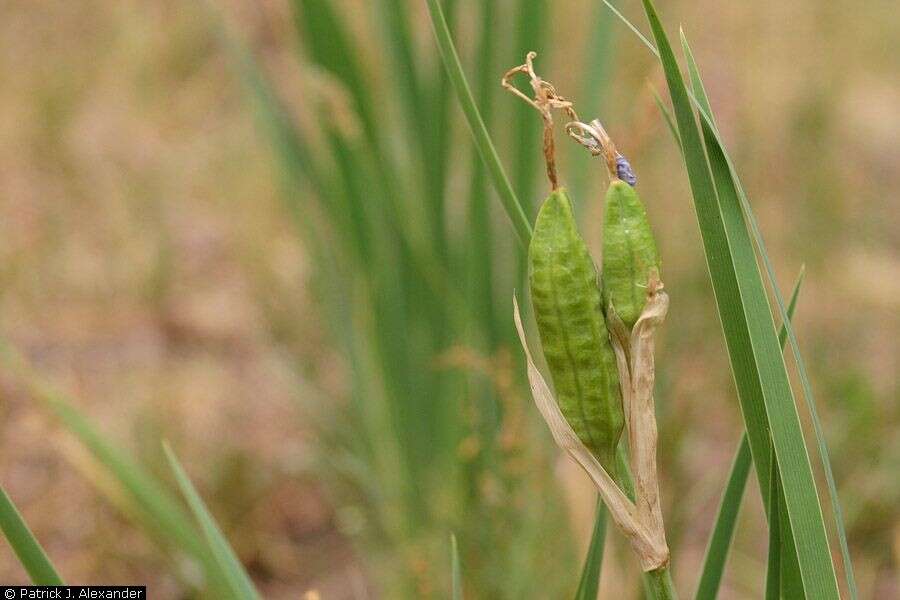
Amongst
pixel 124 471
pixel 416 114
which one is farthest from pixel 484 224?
pixel 124 471

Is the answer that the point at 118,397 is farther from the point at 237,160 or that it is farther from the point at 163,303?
the point at 237,160

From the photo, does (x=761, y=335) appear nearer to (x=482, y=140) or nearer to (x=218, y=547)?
(x=482, y=140)

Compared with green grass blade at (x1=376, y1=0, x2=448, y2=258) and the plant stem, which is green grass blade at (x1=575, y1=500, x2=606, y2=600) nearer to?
the plant stem

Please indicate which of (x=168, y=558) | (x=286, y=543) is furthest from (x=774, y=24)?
(x=168, y=558)

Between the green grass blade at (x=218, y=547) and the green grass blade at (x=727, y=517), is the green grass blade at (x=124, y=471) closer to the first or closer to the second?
the green grass blade at (x=218, y=547)

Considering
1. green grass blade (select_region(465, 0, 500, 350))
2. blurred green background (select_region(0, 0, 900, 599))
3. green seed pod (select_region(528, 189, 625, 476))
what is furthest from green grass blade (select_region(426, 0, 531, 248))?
green grass blade (select_region(465, 0, 500, 350))

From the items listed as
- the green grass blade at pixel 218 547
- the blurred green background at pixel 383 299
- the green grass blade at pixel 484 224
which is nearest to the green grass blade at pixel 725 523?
the green grass blade at pixel 218 547
